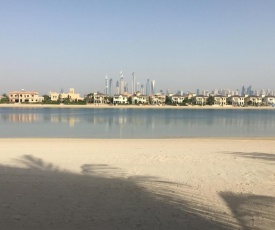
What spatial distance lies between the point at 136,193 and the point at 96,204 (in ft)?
3.47

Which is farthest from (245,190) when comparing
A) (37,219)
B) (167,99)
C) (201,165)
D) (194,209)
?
(167,99)

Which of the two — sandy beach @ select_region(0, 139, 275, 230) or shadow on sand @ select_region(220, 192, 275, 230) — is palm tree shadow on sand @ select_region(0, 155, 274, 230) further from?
shadow on sand @ select_region(220, 192, 275, 230)

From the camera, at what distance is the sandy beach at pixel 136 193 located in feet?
17.0

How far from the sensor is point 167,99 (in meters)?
168

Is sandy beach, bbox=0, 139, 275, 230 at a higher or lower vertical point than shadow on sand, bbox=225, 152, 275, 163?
higher

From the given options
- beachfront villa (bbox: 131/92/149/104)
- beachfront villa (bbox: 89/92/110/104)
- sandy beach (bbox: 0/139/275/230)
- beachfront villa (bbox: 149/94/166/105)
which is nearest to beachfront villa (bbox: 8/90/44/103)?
beachfront villa (bbox: 89/92/110/104)

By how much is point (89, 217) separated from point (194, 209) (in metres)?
1.88

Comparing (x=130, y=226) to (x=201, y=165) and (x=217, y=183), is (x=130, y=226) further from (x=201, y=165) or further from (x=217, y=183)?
(x=201, y=165)

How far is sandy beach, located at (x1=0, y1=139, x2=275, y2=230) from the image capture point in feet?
17.0

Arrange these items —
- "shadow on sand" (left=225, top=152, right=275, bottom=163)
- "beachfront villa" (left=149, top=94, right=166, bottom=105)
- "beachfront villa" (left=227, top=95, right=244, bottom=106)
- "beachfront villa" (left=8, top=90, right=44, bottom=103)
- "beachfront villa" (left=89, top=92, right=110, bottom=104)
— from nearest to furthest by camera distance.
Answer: "shadow on sand" (left=225, top=152, right=275, bottom=163) → "beachfront villa" (left=8, top=90, right=44, bottom=103) → "beachfront villa" (left=89, top=92, right=110, bottom=104) → "beachfront villa" (left=149, top=94, right=166, bottom=105) → "beachfront villa" (left=227, top=95, right=244, bottom=106)

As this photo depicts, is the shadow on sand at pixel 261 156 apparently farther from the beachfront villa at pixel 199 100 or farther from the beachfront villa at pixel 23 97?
the beachfront villa at pixel 199 100

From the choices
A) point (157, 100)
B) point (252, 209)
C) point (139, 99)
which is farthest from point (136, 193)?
point (157, 100)

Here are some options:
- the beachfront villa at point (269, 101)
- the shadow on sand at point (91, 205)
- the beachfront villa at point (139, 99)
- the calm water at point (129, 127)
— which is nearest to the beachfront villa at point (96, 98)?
the beachfront villa at point (139, 99)

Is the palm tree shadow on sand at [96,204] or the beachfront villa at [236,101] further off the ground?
the palm tree shadow on sand at [96,204]
